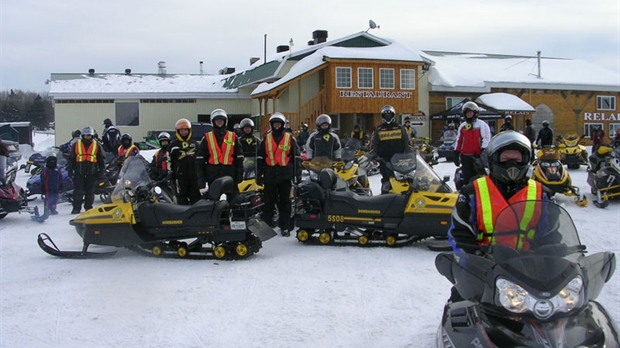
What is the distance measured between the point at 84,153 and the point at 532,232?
30.4ft

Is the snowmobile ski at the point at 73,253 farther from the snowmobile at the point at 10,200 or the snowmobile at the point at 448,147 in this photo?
the snowmobile at the point at 448,147

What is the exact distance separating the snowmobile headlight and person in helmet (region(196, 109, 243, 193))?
5254 millimetres

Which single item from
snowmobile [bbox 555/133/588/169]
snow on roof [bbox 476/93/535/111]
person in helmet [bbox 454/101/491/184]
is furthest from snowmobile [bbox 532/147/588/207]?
snow on roof [bbox 476/93/535/111]

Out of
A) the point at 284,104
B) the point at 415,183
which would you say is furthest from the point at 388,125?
the point at 284,104

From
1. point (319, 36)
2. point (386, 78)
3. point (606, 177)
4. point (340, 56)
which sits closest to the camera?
point (606, 177)

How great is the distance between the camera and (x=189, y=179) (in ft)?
25.8

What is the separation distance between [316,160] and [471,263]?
593 cm

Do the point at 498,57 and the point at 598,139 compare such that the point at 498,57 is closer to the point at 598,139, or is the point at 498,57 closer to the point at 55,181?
the point at 598,139

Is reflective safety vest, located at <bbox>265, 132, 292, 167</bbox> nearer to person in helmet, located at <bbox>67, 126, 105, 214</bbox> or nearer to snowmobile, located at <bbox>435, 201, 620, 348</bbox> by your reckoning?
person in helmet, located at <bbox>67, 126, 105, 214</bbox>

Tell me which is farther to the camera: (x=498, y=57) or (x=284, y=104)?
(x=498, y=57)

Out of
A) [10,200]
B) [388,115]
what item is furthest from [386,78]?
[10,200]

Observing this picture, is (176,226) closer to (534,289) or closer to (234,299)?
(234,299)

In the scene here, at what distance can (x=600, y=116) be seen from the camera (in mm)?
32656

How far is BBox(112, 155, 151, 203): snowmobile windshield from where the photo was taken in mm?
6812
